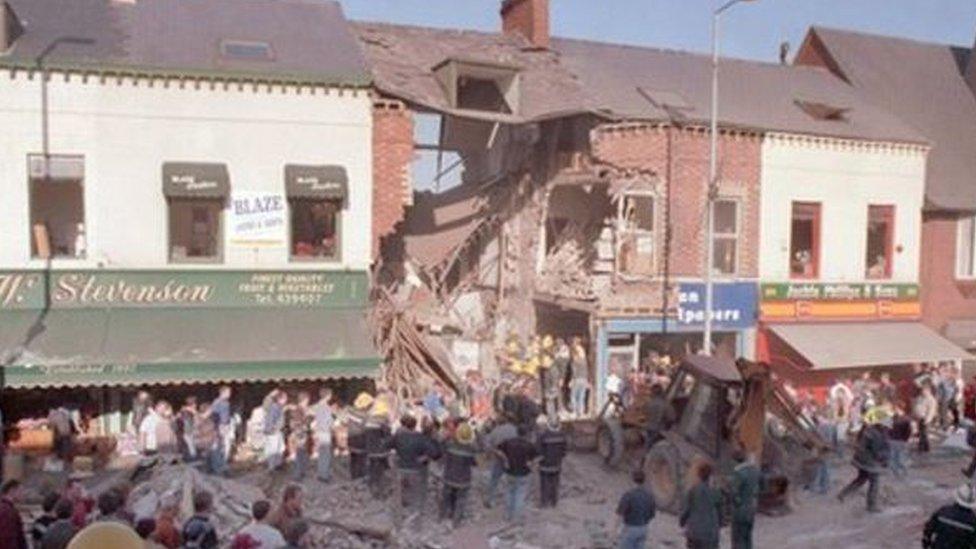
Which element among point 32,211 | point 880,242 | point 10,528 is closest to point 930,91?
point 880,242

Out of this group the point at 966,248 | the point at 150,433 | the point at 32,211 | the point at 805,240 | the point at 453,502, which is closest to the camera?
the point at 453,502

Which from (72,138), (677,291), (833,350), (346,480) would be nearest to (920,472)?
(833,350)

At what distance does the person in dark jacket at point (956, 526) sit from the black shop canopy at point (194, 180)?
44.4 ft

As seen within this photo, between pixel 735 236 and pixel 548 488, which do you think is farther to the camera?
pixel 735 236

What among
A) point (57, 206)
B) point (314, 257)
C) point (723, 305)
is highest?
point (57, 206)

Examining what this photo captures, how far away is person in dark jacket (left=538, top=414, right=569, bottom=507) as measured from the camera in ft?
48.6

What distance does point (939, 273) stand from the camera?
25.7 metres

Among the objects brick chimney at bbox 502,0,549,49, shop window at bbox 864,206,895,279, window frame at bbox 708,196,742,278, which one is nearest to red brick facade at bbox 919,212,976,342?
shop window at bbox 864,206,895,279

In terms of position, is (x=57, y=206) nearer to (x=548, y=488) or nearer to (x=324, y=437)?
(x=324, y=437)

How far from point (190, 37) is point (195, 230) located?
4.10m

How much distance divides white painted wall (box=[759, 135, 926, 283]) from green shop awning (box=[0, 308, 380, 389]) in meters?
11.3

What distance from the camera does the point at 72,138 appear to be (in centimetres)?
1742

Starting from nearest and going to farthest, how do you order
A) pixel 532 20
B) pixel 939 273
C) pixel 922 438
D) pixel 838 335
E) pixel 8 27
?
pixel 8 27 → pixel 922 438 → pixel 838 335 → pixel 532 20 → pixel 939 273

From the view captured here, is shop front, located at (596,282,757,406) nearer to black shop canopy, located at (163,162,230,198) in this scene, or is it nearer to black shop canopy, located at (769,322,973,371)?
black shop canopy, located at (769,322,973,371)
